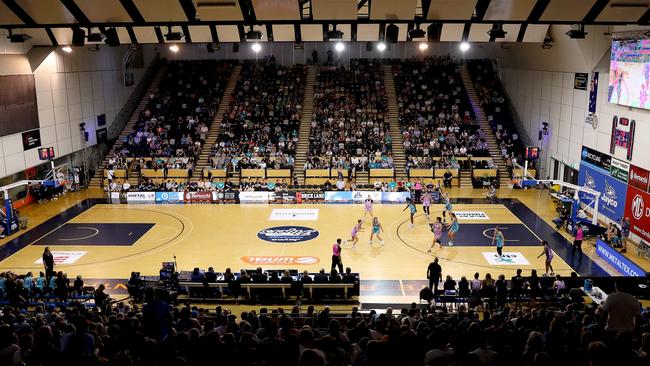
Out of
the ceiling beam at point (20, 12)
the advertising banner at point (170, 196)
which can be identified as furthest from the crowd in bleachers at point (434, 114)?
the ceiling beam at point (20, 12)

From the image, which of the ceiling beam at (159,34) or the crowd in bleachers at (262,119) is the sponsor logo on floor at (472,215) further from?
the ceiling beam at (159,34)

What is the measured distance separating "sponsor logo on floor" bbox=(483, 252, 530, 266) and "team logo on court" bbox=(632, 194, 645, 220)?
20.6 feet

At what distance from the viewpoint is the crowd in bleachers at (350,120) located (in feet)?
122

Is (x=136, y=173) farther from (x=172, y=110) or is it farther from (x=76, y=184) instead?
(x=172, y=110)

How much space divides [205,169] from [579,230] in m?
23.6

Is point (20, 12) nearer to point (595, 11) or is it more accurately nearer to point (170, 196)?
point (595, 11)

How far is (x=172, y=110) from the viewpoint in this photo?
43.3 m

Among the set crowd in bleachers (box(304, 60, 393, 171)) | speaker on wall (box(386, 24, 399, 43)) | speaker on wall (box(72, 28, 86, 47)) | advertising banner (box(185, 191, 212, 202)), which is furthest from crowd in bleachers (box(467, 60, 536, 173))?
speaker on wall (box(72, 28, 86, 47))

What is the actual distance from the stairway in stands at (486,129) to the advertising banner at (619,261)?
13.7 meters

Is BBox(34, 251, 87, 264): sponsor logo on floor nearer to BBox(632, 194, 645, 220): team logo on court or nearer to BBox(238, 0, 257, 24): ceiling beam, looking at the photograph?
BBox(238, 0, 257, 24): ceiling beam

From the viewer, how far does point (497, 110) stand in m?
42.2

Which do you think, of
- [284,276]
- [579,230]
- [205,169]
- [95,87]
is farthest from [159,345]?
[95,87]

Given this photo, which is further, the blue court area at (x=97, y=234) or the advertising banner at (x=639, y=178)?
the blue court area at (x=97, y=234)

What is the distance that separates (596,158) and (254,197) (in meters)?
18.8
